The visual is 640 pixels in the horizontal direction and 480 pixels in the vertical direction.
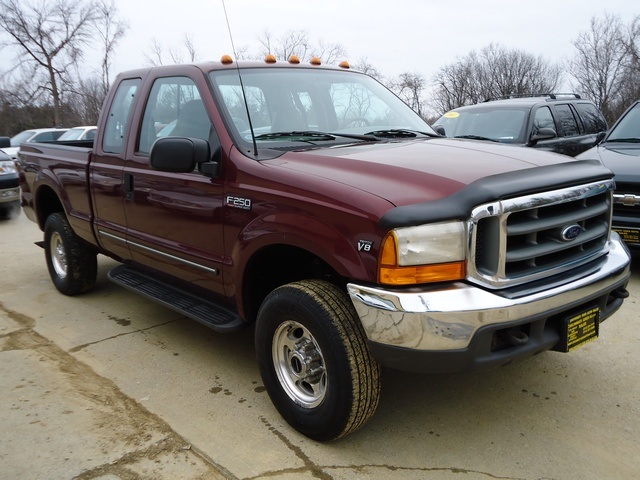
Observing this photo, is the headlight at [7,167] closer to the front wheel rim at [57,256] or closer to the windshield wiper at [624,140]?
the front wheel rim at [57,256]

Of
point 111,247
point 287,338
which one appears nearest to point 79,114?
point 111,247

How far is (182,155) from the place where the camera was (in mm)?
3197

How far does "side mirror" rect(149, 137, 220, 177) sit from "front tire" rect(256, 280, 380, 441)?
35.6 inches

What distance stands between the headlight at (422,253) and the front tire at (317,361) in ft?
1.15

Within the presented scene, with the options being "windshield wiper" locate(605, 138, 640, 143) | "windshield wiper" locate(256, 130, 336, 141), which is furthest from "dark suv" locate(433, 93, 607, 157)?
"windshield wiper" locate(256, 130, 336, 141)

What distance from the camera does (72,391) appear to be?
3.52m

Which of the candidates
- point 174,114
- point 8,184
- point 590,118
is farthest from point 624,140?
point 8,184

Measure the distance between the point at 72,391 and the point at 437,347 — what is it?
7.64 ft

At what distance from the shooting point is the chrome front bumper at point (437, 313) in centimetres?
238

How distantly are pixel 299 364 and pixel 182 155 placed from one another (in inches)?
51.4

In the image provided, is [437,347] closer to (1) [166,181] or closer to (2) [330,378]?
(2) [330,378]

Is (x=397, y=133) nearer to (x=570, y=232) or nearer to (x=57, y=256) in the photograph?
(x=570, y=232)

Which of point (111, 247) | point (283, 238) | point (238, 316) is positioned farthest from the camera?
point (111, 247)

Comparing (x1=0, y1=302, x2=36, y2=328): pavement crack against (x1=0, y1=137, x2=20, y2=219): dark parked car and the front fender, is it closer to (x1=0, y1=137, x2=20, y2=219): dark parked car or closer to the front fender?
the front fender
